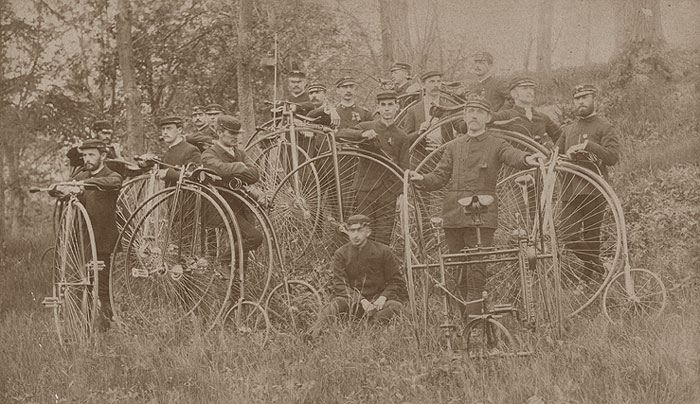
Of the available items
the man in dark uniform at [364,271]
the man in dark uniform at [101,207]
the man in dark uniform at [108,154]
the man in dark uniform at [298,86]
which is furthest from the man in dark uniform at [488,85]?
the man in dark uniform at [101,207]

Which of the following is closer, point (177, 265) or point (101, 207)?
point (177, 265)

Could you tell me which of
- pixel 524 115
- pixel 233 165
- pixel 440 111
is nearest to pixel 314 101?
pixel 440 111

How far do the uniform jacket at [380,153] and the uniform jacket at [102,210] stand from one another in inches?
79.2

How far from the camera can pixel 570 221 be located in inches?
267

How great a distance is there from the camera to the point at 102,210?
23.5 feet

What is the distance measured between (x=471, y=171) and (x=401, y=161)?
118cm

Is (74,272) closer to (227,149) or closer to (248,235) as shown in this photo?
(248,235)

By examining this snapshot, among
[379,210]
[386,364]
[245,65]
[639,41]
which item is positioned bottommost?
[386,364]

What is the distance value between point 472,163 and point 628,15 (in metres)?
4.59

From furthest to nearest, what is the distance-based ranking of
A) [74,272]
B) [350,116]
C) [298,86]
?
[298,86]
[350,116]
[74,272]

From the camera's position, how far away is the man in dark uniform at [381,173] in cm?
733

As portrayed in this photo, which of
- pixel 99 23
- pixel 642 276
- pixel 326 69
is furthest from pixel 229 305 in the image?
pixel 99 23

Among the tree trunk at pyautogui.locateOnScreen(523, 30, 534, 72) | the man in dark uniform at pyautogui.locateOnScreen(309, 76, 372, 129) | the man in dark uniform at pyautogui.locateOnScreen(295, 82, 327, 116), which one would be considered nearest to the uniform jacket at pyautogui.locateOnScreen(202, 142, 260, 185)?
the man in dark uniform at pyautogui.locateOnScreen(309, 76, 372, 129)

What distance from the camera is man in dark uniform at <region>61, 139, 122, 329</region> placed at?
7090mm
